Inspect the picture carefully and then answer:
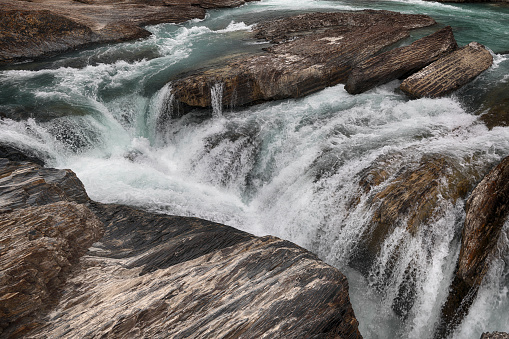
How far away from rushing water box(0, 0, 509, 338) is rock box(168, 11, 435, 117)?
30 centimetres

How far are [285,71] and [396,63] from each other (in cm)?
296

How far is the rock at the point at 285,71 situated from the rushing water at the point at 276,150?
297 mm

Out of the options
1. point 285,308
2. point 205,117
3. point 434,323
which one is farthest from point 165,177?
point 434,323

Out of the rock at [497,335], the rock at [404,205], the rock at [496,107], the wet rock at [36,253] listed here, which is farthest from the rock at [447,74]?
the wet rock at [36,253]

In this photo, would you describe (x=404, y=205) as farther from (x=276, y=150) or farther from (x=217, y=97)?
(x=217, y=97)

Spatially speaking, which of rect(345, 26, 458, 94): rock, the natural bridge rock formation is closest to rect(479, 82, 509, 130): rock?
rect(345, 26, 458, 94): rock

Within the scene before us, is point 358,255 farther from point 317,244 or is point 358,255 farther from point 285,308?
point 285,308

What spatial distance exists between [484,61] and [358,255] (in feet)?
23.4

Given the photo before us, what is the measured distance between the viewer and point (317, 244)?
19.1ft

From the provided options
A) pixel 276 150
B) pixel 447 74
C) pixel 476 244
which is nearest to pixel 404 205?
pixel 476 244

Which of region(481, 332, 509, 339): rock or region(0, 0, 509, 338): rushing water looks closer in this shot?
region(481, 332, 509, 339): rock

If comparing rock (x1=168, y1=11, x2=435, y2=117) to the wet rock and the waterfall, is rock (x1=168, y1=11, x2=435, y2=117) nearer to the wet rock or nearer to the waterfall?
the waterfall

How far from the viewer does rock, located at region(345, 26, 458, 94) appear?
8625mm

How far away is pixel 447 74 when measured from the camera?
833cm
